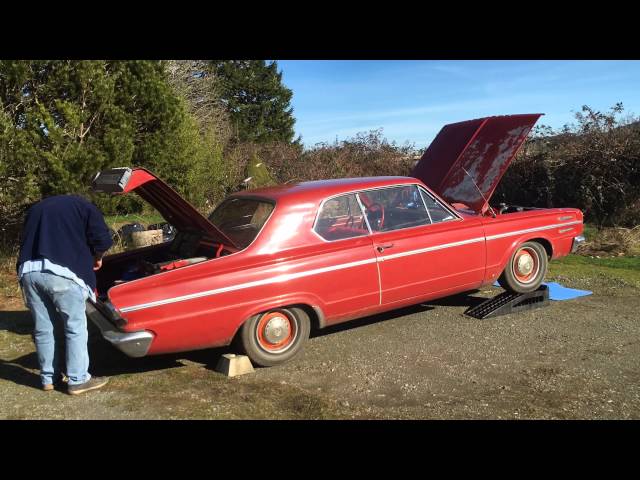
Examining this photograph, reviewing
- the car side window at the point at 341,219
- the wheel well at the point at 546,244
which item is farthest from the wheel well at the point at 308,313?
the wheel well at the point at 546,244

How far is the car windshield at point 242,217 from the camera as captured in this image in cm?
471

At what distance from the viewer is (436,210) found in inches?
216

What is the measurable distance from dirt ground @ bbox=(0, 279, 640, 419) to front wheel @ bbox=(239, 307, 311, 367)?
0.12 m

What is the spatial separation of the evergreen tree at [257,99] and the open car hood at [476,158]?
26.3 metres

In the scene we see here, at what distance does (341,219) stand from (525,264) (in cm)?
247

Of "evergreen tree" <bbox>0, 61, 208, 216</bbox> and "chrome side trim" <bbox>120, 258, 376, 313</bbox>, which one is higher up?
"evergreen tree" <bbox>0, 61, 208, 216</bbox>

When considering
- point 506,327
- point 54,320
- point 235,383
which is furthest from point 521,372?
point 54,320

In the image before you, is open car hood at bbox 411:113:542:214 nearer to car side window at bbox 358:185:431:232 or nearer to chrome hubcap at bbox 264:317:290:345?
Result: car side window at bbox 358:185:431:232

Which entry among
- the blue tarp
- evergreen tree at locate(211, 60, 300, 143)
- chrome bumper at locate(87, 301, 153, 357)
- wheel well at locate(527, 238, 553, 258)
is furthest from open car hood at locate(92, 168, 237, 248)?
evergreen tree at locate(211, 60, 300, 143)

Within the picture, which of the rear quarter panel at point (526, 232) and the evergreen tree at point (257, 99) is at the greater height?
the evergreen tree at point (257, 99)

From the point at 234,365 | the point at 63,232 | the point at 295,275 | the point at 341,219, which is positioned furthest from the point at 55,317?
the point at 341,219

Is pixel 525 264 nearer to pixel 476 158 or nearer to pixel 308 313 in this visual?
pixel 476 158

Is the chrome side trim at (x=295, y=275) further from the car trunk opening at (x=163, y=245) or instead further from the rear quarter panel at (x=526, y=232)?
the car trunk opening at (x=163, y=245)

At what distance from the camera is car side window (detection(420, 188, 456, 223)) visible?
544 centimetres
